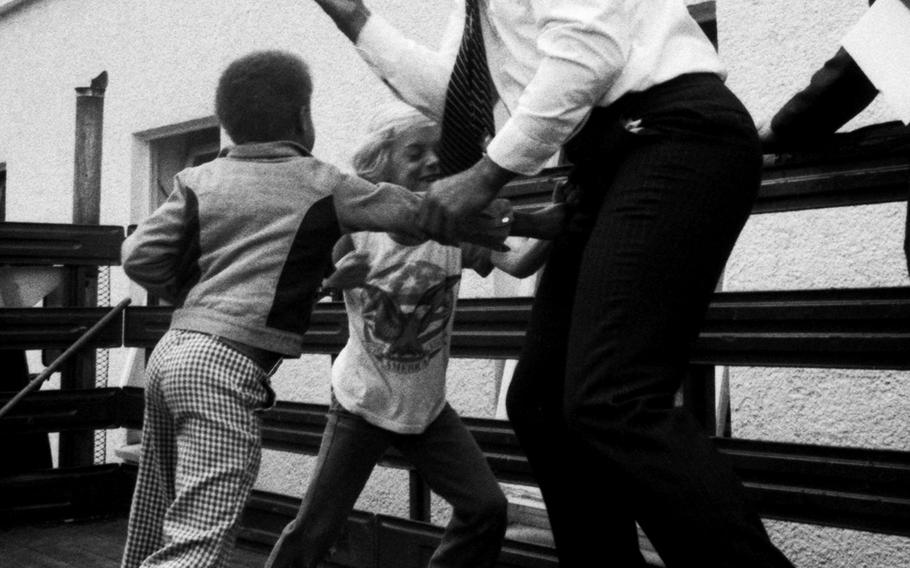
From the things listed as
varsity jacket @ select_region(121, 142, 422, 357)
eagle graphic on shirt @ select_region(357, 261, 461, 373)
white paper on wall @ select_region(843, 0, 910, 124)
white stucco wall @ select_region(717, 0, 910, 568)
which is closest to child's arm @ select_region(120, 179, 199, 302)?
varsity jacket @ select_region(121, 142, 422, 357)

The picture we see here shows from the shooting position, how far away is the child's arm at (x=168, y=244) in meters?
3.03

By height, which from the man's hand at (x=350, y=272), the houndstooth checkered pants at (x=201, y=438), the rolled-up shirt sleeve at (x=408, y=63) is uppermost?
the rolled-up shirt sleeve at (x=408, y=63)

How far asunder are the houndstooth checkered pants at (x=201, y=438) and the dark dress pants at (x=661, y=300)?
914 millimetres

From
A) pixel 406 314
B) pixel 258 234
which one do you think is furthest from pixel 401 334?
pixel 258 234

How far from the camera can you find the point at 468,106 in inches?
105

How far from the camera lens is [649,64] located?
234 centimetres

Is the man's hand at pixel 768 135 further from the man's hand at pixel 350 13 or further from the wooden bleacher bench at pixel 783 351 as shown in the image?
the man's hand at pixel 350 13

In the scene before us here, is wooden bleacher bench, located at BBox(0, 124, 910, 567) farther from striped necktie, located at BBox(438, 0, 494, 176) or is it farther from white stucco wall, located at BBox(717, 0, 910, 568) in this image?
white stucco wall, located at BBox(717, 0, 910, 568)

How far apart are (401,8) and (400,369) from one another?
11.0ft

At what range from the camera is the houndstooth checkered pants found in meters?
2.78

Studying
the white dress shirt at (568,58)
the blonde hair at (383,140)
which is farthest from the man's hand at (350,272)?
the white dress shirt at (568,58)

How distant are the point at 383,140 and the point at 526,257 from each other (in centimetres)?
67

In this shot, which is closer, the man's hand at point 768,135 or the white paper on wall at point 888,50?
the white paper on wall at point 888,50

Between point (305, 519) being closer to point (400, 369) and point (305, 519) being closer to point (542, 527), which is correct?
point (400, 369)
